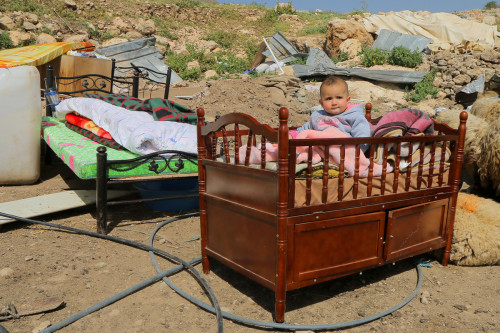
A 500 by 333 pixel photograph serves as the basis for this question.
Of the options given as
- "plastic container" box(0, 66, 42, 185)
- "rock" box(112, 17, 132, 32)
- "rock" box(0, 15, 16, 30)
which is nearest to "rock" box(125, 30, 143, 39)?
"rock" box(112, 17, 132, 32)

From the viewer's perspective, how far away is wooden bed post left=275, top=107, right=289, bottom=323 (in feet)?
7.30

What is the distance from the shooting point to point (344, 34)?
17375 mm

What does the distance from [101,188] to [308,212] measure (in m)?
2.13

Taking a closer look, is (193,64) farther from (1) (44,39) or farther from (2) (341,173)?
(2) (341,173)

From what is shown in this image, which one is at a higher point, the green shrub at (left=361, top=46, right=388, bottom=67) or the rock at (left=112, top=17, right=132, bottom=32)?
the rock at (left=112, top=17, right=132, bottom=32)

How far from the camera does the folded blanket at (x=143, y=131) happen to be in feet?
13.5

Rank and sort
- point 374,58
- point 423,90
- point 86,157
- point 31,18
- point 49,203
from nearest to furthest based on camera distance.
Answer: point 86,157 → point 49,203 → point 423,90 → point 374,58 → point 31,18

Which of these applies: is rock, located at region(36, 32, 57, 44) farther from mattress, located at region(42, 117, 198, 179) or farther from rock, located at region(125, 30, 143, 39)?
mattress, located at region(42, 117, 198, 179)

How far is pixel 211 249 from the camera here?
3.04 meters

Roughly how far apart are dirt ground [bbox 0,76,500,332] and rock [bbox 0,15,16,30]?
15.9 metres

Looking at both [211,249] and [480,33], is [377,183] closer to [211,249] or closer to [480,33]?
[211,249]

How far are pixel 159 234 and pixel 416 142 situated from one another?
2435mm

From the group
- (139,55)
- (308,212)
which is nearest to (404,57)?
(139,55)

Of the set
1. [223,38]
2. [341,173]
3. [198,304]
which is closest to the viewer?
[341,173]
